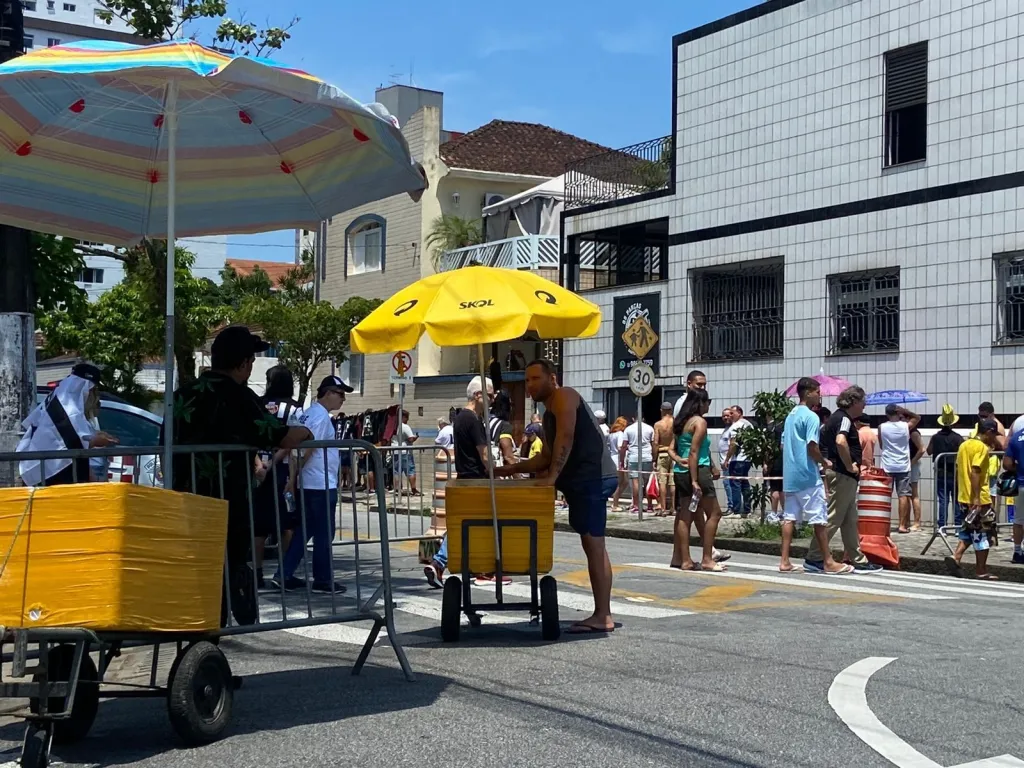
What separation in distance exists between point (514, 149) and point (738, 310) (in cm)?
1906

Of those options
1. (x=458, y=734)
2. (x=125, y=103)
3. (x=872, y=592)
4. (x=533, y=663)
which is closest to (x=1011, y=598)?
(x=872, y=592)

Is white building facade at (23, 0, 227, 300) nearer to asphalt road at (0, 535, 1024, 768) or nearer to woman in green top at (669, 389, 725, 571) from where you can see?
woman in green top at (669, 389, 725, 571)

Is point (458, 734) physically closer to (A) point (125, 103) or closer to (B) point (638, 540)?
(A) point (125, 103)

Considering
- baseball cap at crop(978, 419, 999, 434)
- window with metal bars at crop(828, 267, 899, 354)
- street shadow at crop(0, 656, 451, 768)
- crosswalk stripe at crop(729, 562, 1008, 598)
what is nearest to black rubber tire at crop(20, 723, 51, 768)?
street shadow at crop(0, 656, 451, 768)

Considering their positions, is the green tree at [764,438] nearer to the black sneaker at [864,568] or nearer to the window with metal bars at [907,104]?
the window with metal bars at [907,104]

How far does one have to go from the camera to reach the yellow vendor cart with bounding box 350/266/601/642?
328 inches

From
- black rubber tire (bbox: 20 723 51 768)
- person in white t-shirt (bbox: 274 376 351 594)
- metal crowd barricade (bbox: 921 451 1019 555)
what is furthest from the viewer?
metal crowd barricade (bbox: 921 451 1019 555)

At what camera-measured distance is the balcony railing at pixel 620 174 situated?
27625 mm

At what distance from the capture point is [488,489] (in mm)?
8484

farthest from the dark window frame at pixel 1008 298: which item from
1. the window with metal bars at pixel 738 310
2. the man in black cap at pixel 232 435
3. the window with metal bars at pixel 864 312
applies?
the man in black cap at pixel 232 435

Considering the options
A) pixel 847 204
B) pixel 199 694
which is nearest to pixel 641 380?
pixel 847 204

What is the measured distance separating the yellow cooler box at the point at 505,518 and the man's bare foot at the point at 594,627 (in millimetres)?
456

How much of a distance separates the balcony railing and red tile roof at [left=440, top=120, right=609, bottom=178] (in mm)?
9250

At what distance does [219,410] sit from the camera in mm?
6574
